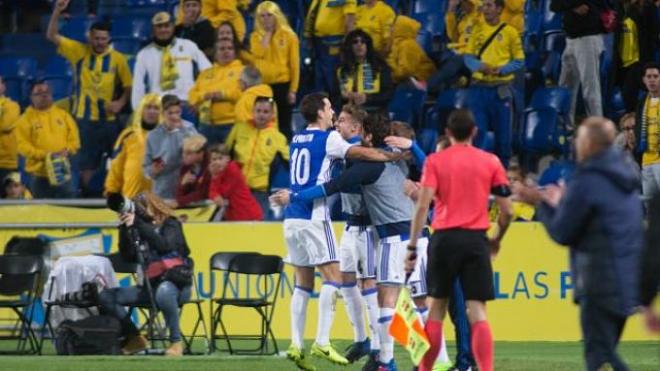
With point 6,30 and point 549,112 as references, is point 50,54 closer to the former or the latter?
point 6,30

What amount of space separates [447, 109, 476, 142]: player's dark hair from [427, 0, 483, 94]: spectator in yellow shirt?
32.8 ft

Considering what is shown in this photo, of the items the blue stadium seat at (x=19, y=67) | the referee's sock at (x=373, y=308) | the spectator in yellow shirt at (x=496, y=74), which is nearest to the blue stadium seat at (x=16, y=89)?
the blue stadium seat at (x=19, y=67)

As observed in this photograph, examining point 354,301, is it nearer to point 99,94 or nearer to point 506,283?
point 506,283

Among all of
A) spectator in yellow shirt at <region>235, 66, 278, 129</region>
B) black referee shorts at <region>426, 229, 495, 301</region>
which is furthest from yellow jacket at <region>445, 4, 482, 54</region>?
black referee shorts at <region>426, 229, 495, 301</region>

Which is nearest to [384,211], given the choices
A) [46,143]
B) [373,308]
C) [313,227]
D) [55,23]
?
[313,227]

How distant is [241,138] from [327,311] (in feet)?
19.8

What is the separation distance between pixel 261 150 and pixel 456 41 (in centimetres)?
350

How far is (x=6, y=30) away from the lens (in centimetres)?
2720

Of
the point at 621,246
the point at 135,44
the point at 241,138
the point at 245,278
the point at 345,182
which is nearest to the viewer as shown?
the point at 621,246

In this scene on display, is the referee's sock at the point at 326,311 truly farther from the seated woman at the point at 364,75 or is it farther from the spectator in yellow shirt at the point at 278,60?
the spectator in yellow shirt at the point at 278,60

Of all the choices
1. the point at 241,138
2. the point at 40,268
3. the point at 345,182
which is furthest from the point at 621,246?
the point at 241,138

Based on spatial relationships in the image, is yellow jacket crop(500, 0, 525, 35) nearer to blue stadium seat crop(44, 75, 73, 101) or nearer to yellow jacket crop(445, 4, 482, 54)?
yellow jacket crop(445, 4, 482, 54)

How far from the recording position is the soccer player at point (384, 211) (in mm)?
14797

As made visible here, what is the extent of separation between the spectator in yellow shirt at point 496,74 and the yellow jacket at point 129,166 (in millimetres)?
4183
